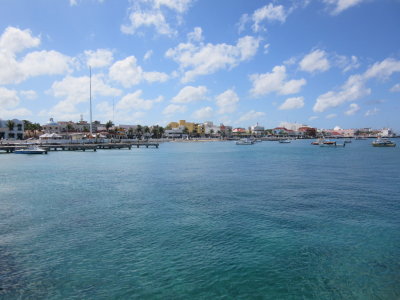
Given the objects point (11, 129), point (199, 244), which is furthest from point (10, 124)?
point (199, 244)

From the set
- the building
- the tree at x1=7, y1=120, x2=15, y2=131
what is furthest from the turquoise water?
the building

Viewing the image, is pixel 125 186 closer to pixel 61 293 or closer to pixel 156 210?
pixel 156 210

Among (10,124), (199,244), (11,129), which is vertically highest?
(10,124)

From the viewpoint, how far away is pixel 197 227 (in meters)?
19.0

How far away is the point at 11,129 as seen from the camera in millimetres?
123000

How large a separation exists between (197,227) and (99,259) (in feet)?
22.2

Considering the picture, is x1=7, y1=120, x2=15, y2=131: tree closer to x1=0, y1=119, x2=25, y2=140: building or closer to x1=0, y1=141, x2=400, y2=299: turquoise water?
x1=0, y1=119, x2=25, y2=140: building

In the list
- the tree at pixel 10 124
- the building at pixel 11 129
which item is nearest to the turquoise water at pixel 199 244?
the tree at pixel 10 124

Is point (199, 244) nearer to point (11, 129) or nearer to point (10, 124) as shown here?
point (10, 124)

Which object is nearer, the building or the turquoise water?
the turquoise water

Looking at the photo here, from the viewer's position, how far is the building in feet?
395

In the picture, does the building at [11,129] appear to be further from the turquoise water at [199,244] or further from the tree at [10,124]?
the turquoise water at [199,244]

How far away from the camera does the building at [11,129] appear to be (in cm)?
12025

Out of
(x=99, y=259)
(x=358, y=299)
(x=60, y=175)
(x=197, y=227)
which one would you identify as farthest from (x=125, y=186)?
(x=358, y=299)
